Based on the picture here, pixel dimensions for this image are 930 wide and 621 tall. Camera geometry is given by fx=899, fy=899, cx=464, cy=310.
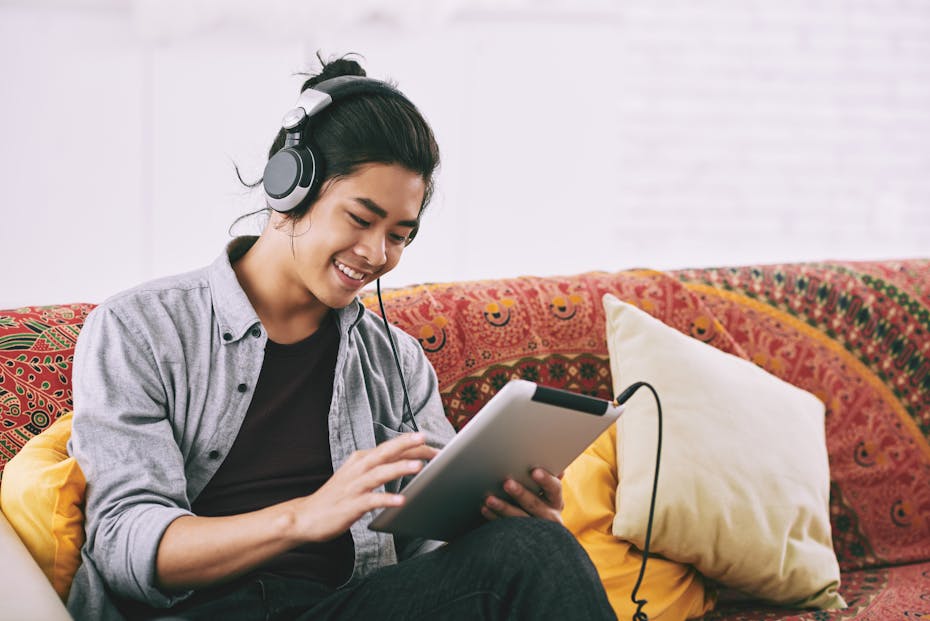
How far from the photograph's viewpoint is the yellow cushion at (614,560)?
142 cm

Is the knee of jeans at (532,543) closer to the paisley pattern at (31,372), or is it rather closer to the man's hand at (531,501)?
the man's hand at (531,501)

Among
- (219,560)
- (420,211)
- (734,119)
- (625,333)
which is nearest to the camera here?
(219,560)

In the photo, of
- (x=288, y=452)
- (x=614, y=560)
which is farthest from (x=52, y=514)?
(x=614, y=560)

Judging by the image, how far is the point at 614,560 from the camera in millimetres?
1437

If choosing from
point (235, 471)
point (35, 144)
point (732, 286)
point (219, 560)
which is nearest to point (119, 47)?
point (35, 144)

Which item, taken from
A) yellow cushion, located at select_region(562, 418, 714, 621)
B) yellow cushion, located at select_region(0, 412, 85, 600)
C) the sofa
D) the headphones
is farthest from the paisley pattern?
yellow cushion, located at select_region(562, 418, 714, 621)

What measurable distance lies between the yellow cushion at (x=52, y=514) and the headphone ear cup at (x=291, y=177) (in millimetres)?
408

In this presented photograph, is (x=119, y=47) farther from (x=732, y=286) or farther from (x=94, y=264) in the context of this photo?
(x=732, y=286)

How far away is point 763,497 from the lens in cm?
149

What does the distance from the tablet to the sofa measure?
49cm

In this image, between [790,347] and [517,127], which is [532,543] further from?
[517,127]

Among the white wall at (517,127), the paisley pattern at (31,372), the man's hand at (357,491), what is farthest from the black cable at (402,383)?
the white wall at (517,127)

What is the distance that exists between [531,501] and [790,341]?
Answer: 95cm

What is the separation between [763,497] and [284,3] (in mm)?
1341
